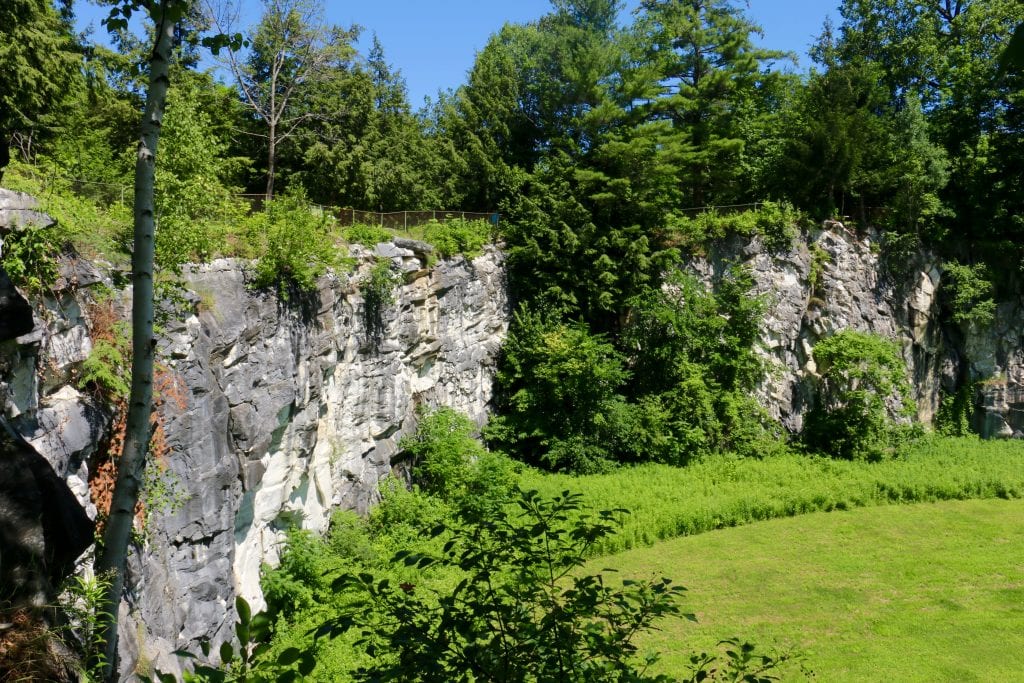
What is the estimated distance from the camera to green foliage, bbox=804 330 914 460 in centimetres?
1847

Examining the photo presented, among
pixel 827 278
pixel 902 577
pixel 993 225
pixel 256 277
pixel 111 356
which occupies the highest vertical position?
pixel 993 225

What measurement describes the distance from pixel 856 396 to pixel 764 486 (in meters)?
4.39

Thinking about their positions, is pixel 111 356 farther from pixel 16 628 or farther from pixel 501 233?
pixel 501 233

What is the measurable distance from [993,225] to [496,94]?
586 inches

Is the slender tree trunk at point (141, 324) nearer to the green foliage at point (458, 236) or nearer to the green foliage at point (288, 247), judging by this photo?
the green foliage at point (288, 247)

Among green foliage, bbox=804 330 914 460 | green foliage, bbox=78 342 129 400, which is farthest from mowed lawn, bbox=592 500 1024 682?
green foliage, bbox=78 342 129 400

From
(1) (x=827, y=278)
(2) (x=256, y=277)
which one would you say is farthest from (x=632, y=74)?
(2) (x=256, y=277)

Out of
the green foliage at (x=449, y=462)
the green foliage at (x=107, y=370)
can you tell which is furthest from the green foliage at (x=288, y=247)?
the green foliage at (x=449, y=462)

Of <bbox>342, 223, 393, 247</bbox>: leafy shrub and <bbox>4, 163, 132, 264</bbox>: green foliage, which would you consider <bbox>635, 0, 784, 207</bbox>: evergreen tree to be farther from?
<bbox>4, 163, 132, 264</bbox>: green foliage

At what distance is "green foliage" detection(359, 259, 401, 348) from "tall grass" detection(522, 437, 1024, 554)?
4682 millimetres

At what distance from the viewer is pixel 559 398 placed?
17469 millimetres

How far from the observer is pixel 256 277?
987 centimetres

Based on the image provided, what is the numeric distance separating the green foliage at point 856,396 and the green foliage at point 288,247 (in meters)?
14.0

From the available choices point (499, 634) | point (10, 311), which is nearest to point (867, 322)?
point (499, 634)
